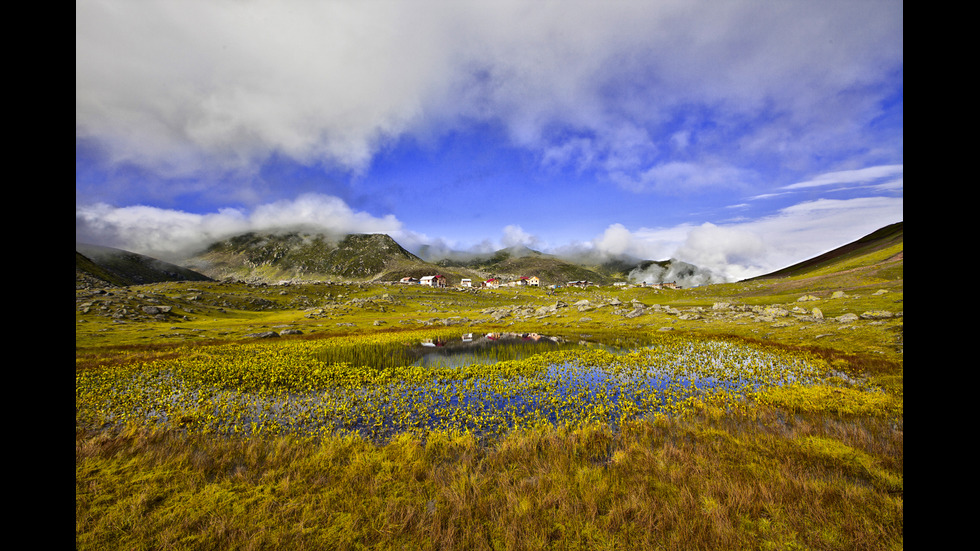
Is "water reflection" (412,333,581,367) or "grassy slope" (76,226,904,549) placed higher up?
"grassy slope" (76,226,904,549)

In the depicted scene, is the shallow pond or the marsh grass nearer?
the marsh grass

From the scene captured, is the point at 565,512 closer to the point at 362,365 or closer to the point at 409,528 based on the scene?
the point at 409,528

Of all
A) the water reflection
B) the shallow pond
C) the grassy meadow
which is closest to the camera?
the grassy meadow

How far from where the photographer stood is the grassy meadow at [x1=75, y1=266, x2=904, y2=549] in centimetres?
818

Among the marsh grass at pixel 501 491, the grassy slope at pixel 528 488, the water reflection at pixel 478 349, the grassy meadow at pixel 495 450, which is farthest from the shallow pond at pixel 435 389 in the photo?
the marsh grass at pixel 501 491

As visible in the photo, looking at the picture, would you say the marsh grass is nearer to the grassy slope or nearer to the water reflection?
the grassy slope

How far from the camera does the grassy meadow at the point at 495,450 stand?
26.8ft

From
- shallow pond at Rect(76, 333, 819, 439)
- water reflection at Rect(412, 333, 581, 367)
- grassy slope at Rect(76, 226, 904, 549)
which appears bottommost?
water reflection at Rect(412, 333, 581, 367)

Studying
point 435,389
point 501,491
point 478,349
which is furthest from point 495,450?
point 478,349

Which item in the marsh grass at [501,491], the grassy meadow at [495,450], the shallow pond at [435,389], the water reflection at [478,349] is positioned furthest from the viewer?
the water reflection at [478,349]

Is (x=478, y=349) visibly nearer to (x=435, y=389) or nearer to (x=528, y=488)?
(x=435, y=389)

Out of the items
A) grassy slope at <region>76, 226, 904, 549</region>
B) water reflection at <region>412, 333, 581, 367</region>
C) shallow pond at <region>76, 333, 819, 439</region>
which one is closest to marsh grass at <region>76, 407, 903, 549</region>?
grassy slope at <region>76, 226, 904, 549</region>

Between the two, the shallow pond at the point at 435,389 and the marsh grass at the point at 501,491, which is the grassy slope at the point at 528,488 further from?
the shallow pond at the point at 435,389
